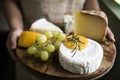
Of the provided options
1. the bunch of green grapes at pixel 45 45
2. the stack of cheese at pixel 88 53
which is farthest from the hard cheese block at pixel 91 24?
the bunch of green grapes at pixel 45 45

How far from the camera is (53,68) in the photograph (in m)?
0.70

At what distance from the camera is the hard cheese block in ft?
2.65

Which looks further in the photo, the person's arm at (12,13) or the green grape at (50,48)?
the person's arm at (12,13)

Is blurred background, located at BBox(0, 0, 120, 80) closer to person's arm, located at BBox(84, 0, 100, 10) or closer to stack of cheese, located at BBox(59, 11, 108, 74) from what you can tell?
person's arm, located at BBox(84, 0, 100, 10)

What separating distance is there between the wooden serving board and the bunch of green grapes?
0.06ft

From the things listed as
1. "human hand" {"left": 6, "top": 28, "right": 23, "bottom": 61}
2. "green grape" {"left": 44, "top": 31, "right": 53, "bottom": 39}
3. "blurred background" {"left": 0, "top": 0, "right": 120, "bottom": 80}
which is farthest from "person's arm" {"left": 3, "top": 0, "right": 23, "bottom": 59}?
"blurred background" {"left": 0, "top": 0, "right": 120, "bottom": 80}

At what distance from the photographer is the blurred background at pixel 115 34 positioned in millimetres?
1104

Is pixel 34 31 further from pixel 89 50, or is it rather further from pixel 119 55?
pixel 119 55

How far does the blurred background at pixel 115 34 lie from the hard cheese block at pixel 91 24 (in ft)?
0.88

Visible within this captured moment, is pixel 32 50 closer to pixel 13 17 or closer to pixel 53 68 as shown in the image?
pixel 53 68

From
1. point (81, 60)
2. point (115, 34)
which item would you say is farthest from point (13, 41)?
point (115, 34)

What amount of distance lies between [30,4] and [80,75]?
0.39 meters

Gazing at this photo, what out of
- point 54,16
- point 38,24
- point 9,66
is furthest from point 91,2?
point 9,66

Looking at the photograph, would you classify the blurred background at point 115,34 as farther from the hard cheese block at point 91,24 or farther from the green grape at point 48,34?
the green grape at point 48,34
